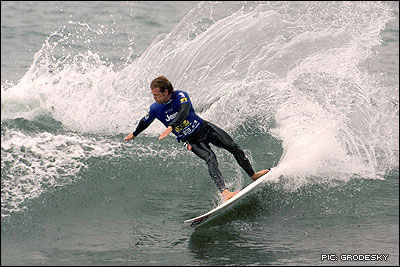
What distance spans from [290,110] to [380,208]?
3362 mm

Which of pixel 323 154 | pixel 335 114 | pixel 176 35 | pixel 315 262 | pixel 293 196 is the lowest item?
pixel 315 262

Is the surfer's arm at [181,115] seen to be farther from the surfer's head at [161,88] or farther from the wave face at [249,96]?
the wave face at [249,96]

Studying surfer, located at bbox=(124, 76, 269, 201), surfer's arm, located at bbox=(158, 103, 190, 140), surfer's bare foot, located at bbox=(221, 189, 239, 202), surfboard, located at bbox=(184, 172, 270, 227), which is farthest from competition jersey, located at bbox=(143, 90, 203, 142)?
surfboard, located at bbox=(184, 172, 270, 227)

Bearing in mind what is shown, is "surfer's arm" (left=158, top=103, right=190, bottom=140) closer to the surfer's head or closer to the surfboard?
the surfer's head

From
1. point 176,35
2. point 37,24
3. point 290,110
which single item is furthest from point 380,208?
point 37,24

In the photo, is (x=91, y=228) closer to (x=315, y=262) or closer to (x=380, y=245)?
(x=315, y=262)

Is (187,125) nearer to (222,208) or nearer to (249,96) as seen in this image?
(222,208)

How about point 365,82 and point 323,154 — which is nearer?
point 323,154

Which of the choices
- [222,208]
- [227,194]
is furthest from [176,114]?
[222,208]

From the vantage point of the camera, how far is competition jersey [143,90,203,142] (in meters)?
8.24

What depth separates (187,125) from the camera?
27.6 ft

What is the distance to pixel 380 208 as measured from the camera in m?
8.83

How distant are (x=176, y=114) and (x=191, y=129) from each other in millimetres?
333

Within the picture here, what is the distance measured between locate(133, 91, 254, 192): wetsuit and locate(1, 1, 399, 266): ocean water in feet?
2.38
